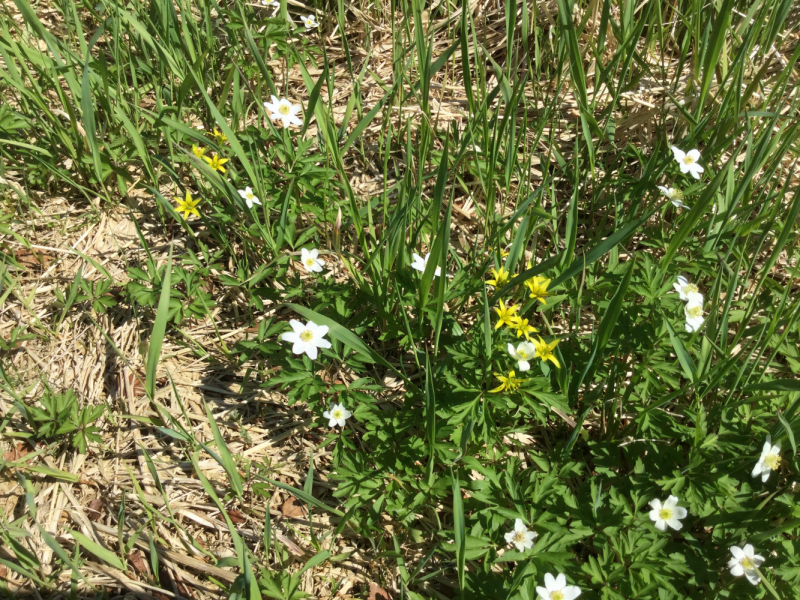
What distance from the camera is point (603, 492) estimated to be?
1.88 meters

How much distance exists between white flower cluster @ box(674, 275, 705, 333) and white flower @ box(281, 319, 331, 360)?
45.9 inches

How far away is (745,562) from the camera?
1.63 metres

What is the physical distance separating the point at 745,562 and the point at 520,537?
0.61 meters

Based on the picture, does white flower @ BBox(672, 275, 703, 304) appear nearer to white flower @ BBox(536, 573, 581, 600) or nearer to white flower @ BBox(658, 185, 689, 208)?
white flower @ BBox(658, 185, 689, 208)

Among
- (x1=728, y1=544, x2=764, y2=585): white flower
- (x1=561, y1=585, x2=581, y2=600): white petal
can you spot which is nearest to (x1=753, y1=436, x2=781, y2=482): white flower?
(x1=728, y1=544, x2=764, y2=585): white flower

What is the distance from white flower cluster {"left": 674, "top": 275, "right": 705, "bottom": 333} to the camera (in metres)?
1.94

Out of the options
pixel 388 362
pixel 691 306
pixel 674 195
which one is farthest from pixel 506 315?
pixel 674 195

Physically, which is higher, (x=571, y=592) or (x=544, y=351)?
(x=544, y=351)

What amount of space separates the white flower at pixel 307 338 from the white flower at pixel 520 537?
2.54ft

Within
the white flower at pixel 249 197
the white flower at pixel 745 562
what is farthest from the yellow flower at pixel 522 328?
the white flower at pixel 249 197

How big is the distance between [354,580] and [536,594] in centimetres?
60

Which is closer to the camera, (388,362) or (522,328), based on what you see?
(522,328)

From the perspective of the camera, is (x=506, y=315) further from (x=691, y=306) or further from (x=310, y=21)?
(x=310, y=21)

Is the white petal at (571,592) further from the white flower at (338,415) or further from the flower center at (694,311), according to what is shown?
the flower center at (694,311)
